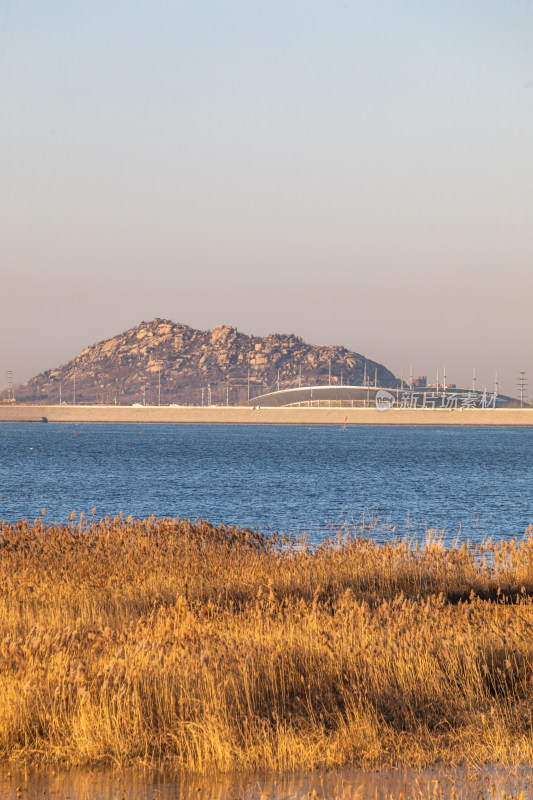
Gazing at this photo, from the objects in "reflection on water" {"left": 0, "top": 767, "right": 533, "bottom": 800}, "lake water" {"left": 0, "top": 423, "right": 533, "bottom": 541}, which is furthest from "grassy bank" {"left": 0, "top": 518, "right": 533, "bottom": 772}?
"lake water" {"left": 0, "top": 423, "right": 533, "bottom": 541}

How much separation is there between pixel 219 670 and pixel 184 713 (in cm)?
65

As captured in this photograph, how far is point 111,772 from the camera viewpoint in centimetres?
715

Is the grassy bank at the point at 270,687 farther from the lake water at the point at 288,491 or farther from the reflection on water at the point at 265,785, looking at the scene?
the lake water at the point at 288,491

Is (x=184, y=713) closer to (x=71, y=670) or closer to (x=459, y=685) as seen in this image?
(x=71, y=670)

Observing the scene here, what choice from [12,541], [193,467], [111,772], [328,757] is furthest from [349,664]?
[193,467]

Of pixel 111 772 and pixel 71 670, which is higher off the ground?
pixel 71 670

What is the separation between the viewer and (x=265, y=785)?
6.79 meters

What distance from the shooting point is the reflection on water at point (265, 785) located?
6488mm

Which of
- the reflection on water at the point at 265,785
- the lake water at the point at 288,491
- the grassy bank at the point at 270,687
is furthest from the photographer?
the lake water at the point at 288,491

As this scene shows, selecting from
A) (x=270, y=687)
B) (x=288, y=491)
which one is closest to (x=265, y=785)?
(x=270, y=687)

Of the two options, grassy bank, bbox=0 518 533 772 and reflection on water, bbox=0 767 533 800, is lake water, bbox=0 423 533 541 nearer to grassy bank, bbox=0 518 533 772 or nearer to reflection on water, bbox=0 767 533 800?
grassy bank, bbox=0 518 533 772

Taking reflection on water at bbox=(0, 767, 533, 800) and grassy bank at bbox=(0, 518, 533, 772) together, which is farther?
grassy bank at bbox=(0, 518, 533, 772)

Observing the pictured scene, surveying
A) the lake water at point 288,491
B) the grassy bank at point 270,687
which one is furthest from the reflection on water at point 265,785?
the lake water at point 288,491

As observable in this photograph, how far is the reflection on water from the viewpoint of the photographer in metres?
6.49
